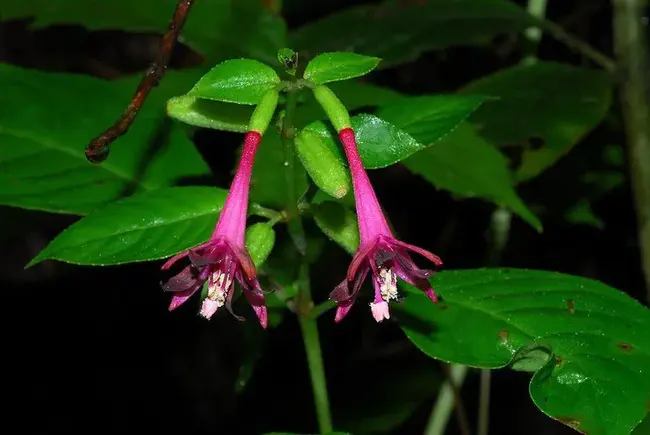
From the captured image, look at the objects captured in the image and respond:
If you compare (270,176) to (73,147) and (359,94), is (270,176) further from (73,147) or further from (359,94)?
(359,94)

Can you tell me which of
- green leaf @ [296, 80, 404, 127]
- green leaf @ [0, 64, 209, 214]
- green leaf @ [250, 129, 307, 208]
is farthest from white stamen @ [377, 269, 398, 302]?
green leaf @ [296, 80, 404, 127]

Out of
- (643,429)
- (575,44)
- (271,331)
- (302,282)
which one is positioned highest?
(302,282)

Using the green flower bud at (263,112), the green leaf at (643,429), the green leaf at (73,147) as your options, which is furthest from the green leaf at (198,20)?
the green leaf at (643,429)

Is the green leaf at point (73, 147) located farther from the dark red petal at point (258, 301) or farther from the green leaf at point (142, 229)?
the dark red petal at point (258, 301)

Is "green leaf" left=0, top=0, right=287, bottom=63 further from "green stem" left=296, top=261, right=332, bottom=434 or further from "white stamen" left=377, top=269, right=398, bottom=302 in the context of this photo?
"white stamen" left=377, top=269, right=398, bottom=302

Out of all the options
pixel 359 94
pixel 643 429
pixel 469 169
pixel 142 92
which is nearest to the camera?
pixel 142 92

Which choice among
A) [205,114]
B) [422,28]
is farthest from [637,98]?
[205,114]

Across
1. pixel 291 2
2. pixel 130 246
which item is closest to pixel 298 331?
pixel 291 2
